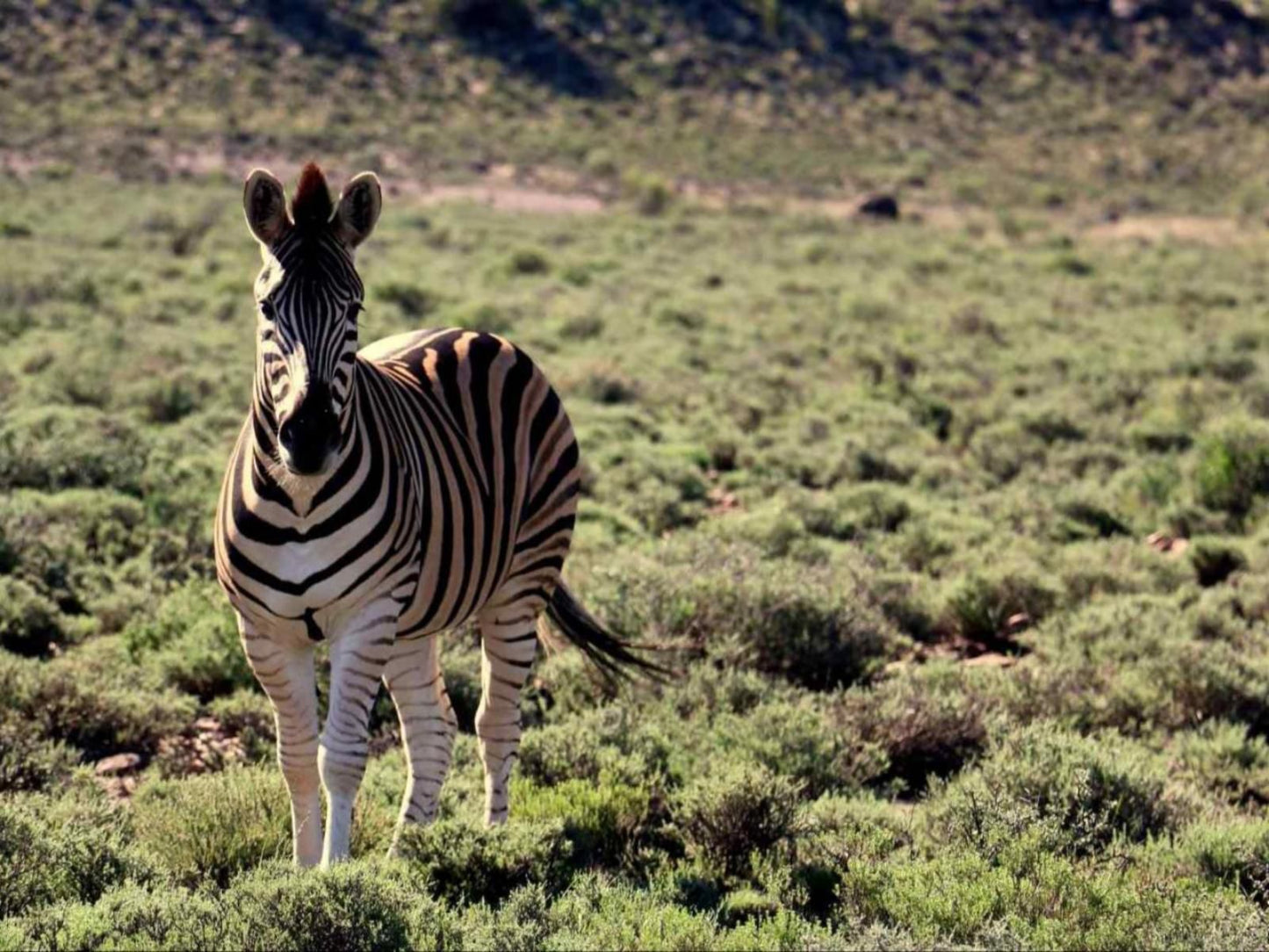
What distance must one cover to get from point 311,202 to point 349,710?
1.57m

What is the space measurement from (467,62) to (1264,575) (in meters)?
47.4

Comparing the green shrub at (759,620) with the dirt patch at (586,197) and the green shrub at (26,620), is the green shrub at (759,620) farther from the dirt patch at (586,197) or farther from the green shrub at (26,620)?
the dirt patch at (586,197)

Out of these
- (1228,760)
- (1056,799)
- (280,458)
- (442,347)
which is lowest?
(1228,760)

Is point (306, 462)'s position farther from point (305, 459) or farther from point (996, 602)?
point (996, 602)

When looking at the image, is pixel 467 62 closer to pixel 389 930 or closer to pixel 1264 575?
pixel 1264 575

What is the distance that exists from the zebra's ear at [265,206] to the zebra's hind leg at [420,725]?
1.61 m

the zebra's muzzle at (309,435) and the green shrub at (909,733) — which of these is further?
the green shrub at (909,733)

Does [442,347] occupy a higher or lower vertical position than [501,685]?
higher

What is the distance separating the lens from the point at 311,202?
4.50 meters

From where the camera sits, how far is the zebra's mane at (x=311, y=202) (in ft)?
14.6

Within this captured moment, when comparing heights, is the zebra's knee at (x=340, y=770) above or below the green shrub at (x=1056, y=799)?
above

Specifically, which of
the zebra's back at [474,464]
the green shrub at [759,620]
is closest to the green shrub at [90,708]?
the zebra's back at [474,464]

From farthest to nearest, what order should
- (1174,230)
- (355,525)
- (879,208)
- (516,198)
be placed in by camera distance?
1. (516,198)
2. (879,208)
3. (1174,230)
4. (355,525)

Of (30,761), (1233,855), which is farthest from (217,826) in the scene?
(1233,855)
